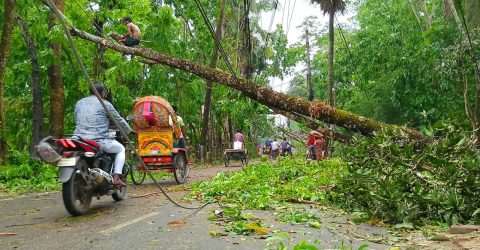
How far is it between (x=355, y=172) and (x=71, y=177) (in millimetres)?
3739

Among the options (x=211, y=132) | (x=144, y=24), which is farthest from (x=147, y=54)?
(x=211, y=132)

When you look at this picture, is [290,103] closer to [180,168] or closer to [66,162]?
[66,162]

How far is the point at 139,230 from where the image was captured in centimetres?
505

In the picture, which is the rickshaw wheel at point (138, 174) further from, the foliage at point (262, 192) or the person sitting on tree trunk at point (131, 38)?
the person sitting on tree trunk at point (131, 38)

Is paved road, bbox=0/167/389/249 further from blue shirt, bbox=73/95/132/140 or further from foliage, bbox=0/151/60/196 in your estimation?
foliage, bbox=0/151/60/196

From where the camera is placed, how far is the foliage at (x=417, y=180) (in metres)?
5.44

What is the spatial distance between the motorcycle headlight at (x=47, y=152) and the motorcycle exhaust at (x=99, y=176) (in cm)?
64

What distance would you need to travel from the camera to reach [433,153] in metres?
5.91

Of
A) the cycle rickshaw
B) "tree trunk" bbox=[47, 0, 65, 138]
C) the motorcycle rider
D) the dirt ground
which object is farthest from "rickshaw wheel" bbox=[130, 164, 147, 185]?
the motorcycle rider

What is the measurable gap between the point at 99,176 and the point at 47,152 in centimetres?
87

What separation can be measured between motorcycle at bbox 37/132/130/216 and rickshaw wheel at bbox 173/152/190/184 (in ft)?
12.7

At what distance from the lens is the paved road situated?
4.40 m

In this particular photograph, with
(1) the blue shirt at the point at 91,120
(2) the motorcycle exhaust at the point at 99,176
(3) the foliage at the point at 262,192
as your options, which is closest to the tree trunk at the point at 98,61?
(3) the foliage at the point at 262,192

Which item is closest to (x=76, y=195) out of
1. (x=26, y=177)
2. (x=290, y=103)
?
(x=290, y=103)
